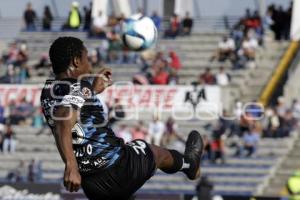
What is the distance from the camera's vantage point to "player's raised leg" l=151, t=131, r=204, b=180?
1023cm

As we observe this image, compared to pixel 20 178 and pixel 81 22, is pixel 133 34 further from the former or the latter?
pixel 81 22

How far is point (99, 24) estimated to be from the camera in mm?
32250

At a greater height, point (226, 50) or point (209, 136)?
point (226, 50)

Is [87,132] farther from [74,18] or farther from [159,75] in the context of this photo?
[74,18]

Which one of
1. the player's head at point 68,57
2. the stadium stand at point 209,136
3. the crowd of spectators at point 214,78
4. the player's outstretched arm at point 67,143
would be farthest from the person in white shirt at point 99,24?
the player's outstretched arm at point 67,143

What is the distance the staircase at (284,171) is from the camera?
23734mm

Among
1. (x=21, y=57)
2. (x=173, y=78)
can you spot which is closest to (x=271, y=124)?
(x=173, y=78)

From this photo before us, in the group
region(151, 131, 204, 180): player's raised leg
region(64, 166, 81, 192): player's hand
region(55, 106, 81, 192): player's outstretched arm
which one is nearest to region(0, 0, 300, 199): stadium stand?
region(151, 131, 204, 180): player's raised leg

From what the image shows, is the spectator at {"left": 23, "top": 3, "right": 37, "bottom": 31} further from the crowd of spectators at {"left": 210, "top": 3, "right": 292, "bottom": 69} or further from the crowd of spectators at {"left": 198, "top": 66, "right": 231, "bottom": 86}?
the crowd of spectators at {"left": 198, "top": 66, "right": 231, "bottom": 86}

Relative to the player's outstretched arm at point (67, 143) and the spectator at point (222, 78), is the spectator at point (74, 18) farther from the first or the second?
the player's outstretched arm at point (67, 143)

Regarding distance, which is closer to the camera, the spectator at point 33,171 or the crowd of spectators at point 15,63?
the spectator at point 33,171

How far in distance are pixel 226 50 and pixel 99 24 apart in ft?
17.1

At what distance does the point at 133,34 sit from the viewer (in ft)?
58.6

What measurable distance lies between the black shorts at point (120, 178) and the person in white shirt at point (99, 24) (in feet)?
73.2
